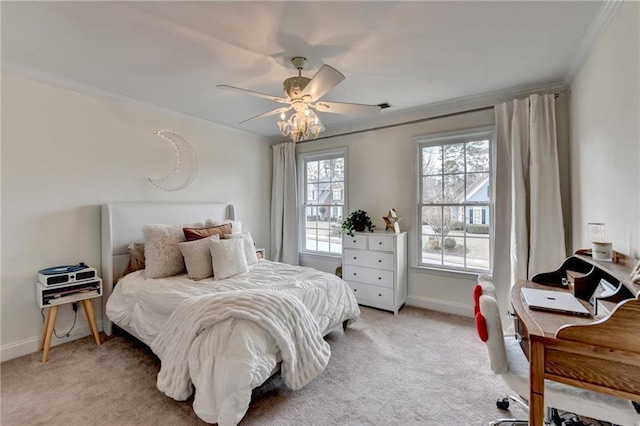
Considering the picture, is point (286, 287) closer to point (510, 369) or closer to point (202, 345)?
point (202, 345)

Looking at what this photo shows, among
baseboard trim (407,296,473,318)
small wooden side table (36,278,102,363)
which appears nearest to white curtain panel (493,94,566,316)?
baseboard trim (407,296,473,318)

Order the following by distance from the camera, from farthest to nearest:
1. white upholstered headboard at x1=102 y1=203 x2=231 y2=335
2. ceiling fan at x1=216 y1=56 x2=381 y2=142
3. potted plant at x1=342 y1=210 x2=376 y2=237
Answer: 1. potted plant at x1=342 y1=210 x2=376 y2=237
2. white upholstered headboard at x1=102 y1=203 x2=231 y2=335
3. ceiling fan at x1=216 y1=56 x2=381 y2=142

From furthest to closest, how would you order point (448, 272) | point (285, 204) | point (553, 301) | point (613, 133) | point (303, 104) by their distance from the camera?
point (285, 204), point (448, 272), point (303, 104), point (613, 133), point (553, 301)

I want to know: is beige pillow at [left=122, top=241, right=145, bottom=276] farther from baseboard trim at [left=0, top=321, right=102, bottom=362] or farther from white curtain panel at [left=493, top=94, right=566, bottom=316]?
white curtain panel at [left=493, top=94, right=566, bottom=316]

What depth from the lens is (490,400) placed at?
1.92 meters

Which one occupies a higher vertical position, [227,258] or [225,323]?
[227,258]

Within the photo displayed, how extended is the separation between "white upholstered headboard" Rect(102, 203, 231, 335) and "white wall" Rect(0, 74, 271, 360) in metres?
0.16

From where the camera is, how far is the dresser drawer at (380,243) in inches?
135

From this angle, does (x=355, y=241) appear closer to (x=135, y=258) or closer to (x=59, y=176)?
(x=135, y=258)

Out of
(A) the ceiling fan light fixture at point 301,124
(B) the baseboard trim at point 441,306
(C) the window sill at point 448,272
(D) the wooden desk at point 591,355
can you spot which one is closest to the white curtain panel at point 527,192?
(C) the window sill at point 448,272

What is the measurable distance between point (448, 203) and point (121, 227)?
385cm

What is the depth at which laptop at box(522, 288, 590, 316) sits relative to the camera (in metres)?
1.38

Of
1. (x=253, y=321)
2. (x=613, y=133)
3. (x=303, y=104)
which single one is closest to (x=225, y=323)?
(x=253, y=321)

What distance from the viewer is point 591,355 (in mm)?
1104
